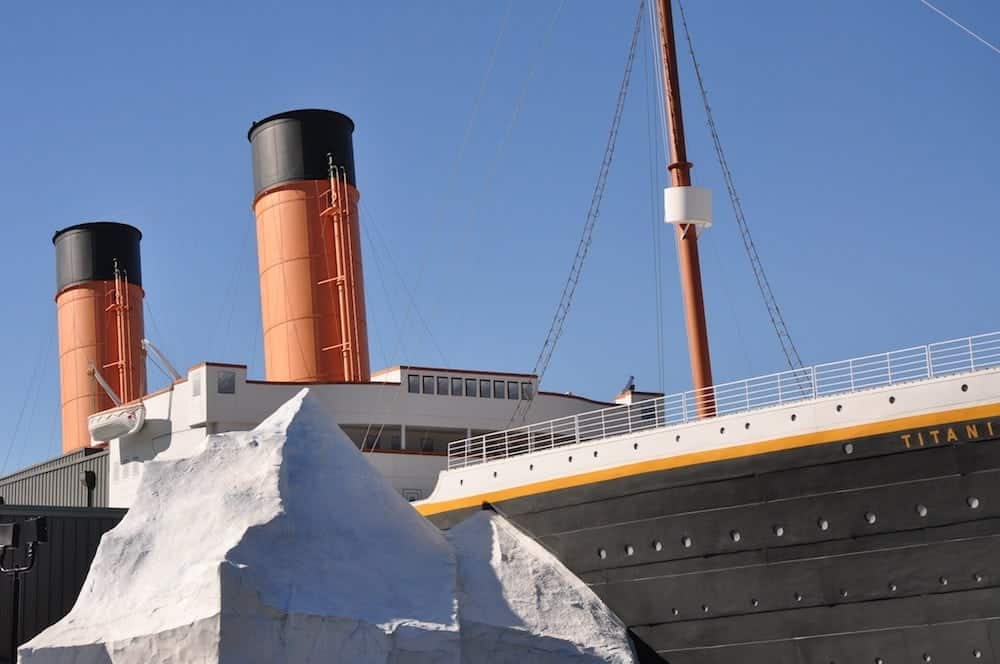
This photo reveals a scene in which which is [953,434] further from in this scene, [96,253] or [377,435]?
[96,253]

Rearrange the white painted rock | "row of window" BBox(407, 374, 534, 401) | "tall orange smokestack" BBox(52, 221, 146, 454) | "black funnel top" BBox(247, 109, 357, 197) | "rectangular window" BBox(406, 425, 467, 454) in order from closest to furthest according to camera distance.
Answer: the white painted rock < "row of window" BBox(407, 374, 534, 401) < "rectangular window" BBox(406, 425, 467, 454) < "black funnel top" BBox(247, 109, 357, 197) < "tall orange smokestack" BBox(52, 221, 146, 454)

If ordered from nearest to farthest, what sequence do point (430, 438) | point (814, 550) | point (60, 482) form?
point (814, 550)
point (430, 438)
point (60, 482)

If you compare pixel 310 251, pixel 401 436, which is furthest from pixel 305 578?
pixel 310 251

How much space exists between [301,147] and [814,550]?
25844 millimetres

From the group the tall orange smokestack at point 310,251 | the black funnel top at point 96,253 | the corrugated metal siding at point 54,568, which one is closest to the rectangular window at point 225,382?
the corrugated metal siding at point 54,568

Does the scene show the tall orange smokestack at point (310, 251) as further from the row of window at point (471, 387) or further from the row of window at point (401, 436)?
the row of window at point (471, 387)

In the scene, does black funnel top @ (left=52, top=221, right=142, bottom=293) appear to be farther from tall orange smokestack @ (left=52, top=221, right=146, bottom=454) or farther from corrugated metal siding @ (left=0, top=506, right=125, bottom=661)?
corrugated metal siding @ (left=0, top=506, right=125, bottom=661)

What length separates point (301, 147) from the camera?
44.2 metres

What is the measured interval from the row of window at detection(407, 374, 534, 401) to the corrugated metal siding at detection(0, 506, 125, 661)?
894 centimetres

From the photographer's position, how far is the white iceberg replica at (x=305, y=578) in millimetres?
23719

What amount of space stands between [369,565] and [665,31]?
46.4 feet

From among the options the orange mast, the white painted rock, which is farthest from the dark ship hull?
the orange mast

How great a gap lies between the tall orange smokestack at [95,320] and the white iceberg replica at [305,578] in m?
23.8

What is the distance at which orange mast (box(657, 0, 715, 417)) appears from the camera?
1149 inches
